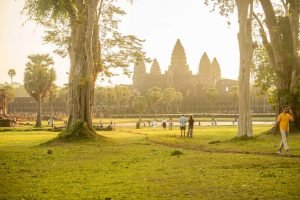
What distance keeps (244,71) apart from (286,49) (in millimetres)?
5841

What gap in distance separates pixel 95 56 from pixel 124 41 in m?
6.26

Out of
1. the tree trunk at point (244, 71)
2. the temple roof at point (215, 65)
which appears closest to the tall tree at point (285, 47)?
the tree trunk at point (244, 71)

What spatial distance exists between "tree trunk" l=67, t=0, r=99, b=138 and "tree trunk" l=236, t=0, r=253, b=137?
7900mm

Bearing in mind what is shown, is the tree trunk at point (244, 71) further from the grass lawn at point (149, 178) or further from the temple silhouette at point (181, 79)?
the temple silhouette at point (181, 79)

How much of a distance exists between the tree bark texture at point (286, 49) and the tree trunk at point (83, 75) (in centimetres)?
1142

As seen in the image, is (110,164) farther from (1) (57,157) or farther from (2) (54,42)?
(2) (54,42)

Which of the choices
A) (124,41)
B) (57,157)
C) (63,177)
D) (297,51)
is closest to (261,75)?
(297,51)

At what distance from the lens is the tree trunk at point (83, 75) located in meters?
21.1

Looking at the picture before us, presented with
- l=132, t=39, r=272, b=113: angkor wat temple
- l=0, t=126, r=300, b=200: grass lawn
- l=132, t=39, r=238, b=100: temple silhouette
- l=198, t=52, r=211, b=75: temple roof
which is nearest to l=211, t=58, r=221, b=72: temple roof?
l=132, t=39, r=272, b=113: angkor wat temple

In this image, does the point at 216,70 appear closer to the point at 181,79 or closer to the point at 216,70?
the point at 216,70

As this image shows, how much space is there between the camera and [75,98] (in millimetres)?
22094

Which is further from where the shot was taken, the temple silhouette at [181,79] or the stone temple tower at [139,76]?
the stone temple tower at [139,76]

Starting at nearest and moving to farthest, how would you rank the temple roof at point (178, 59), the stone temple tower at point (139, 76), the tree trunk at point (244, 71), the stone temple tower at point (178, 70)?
the tree trunk at point (244, 71), the stone temple tower at point (178, 70), the temple roof at point (178, 59), the stone temple tower at point (139, 76)

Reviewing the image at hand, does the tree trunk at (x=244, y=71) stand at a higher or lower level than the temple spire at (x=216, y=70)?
lower
